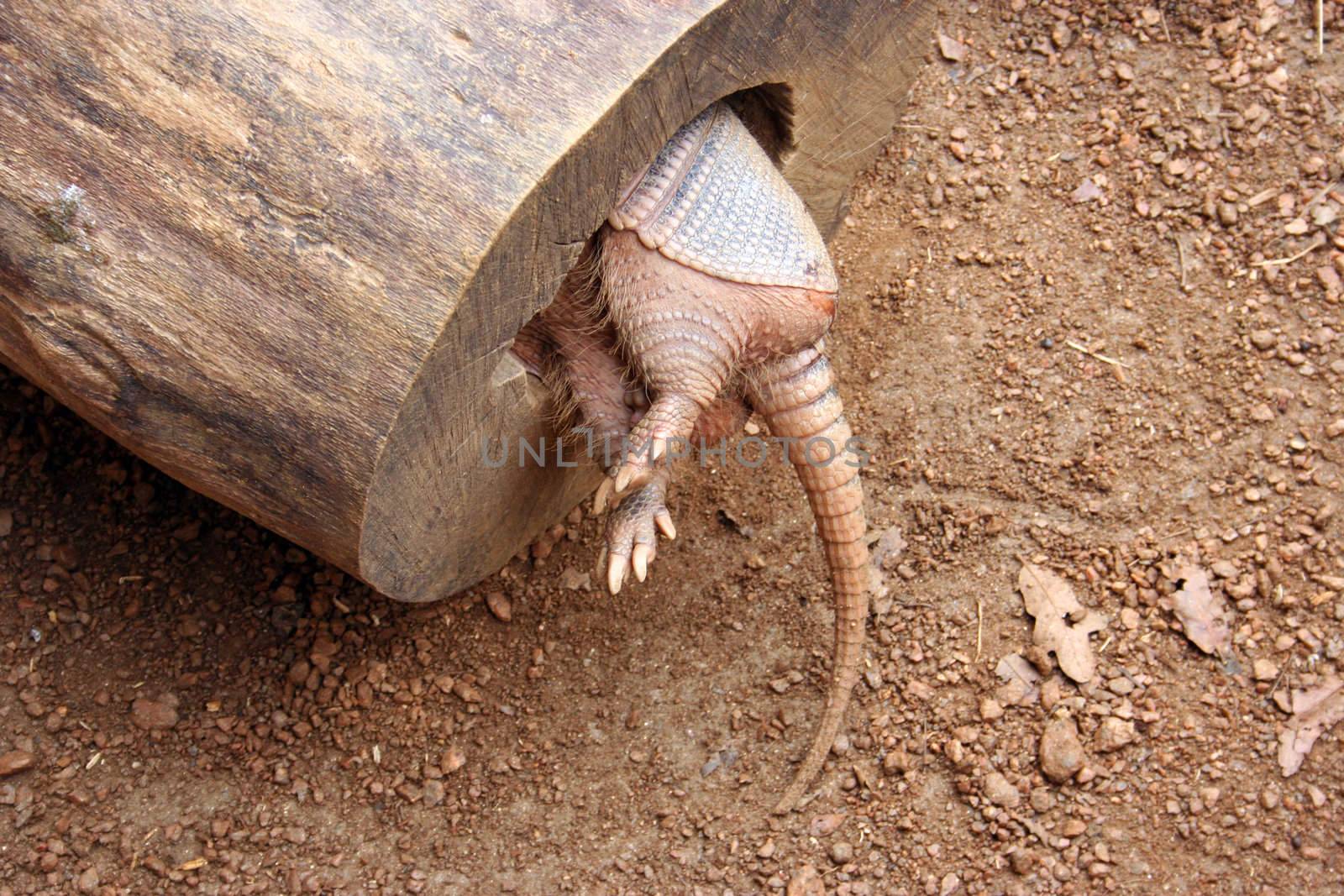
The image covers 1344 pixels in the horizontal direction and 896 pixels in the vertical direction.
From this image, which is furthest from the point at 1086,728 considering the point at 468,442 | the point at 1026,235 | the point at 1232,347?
the point at 468,442

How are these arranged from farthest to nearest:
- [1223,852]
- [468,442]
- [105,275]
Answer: [1223,852], [468,442], [105,275]

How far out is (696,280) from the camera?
6.68ft

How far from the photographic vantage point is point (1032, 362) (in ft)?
9.77

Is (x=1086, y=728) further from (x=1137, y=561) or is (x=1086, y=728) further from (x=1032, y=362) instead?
(x=1032, y=362)

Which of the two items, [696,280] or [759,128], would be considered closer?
[696,280]

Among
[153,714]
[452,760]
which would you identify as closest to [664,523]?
[452,760]

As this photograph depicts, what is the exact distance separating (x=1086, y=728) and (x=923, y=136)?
1.79m

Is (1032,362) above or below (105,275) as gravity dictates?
above

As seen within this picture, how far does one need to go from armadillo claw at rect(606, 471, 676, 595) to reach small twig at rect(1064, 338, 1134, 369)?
141 centimetres

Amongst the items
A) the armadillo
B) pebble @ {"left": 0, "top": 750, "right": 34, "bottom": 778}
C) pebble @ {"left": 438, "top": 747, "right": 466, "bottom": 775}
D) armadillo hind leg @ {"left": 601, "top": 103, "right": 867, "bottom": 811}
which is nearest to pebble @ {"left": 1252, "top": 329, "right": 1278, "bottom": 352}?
the armadillo

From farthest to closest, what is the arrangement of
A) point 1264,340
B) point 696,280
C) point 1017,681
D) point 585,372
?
point 1264,340
point 1017,681
point 585,372
point 696,280

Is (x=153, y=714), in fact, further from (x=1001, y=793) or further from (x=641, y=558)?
(x=1001, y=793)

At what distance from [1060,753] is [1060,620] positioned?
0.34 m

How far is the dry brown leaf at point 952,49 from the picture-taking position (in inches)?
133
